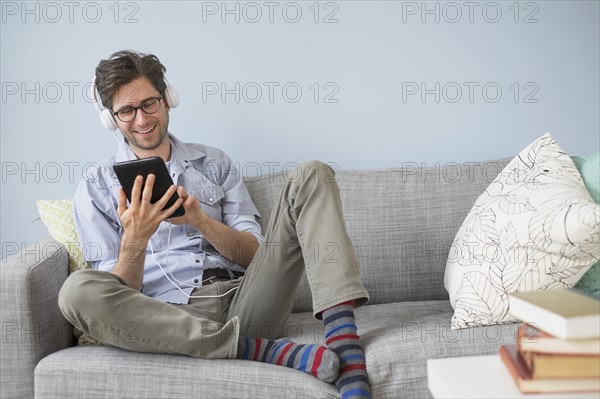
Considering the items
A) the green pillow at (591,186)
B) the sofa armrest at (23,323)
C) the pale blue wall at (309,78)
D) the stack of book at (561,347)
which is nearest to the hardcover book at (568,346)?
the stack of book at (561,347)

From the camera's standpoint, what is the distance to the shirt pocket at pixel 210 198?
6.98ft

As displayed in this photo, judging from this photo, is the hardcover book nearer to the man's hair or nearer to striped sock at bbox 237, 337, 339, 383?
striped sock at bbox 237, 337, 339, 383

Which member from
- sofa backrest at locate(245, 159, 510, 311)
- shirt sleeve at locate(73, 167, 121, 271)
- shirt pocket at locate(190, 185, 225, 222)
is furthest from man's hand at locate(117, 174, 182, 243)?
sofa backrest at locate(245, 159, 510, 311)

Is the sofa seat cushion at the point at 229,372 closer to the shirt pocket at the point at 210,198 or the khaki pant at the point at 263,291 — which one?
the khaki pant at the point at 263,291

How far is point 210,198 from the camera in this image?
2.14 metres

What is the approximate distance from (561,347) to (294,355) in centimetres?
76

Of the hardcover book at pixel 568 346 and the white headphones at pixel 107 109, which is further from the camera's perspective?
the white headphones at pixel 107 109

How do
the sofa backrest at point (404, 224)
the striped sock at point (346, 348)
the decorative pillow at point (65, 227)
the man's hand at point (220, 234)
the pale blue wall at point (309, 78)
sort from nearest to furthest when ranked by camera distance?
1. the striped sock at point (346, 348)
2. the man's hand at point (220, 234)
3. the decorative pillow at point (65, 227)
4. the sofa backrest at point (404, 224)
5. the pale blue wall at point (309, 78)

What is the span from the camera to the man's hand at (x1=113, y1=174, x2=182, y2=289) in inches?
74.2

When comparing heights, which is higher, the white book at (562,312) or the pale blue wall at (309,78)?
the pale blue wall at (309,78)

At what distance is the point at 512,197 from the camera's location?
6.18 ft

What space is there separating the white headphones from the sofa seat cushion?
2.07ft

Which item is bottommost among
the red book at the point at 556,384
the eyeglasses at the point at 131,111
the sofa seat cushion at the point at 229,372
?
the sofa seat cushion at the point at 229,372

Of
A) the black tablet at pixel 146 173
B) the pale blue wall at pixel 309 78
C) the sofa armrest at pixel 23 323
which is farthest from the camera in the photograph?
the pale blue wall at pixel 309 78
